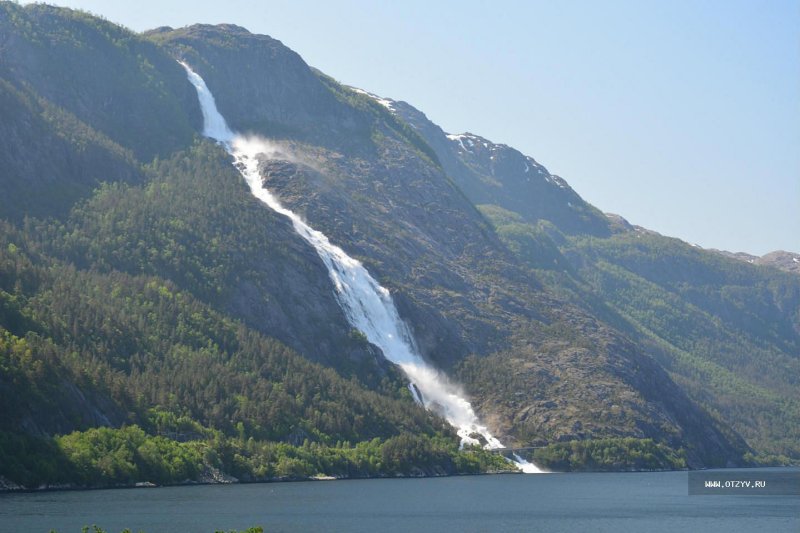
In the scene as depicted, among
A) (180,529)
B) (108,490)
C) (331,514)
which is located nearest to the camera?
(180,529)

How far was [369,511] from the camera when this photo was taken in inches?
6245

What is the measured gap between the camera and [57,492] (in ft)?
531

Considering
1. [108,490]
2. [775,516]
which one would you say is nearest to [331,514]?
[108,490]

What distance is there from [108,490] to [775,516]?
89454mm

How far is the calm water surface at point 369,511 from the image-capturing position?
136m

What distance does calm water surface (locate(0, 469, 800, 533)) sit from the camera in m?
136

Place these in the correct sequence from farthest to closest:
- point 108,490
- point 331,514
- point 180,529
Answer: point 108,490 < point 331,514 < point 180,529

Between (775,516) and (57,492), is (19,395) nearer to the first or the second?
(57,492)

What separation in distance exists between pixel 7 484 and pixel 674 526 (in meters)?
81.7

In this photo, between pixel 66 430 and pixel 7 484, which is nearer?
pixel 7 484

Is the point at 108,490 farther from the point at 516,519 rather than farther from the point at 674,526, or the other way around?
the point at 674,526

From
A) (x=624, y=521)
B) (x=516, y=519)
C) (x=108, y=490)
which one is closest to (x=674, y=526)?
(x=624, y=521)

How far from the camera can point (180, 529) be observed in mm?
128500

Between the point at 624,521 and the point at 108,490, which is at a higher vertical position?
the point at 624,521
